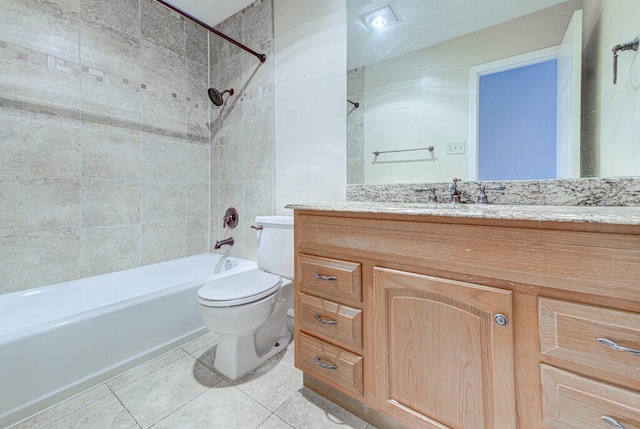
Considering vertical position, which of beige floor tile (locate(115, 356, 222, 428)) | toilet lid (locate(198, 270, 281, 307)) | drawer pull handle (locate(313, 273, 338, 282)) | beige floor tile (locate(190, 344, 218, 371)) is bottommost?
beige floor tile (locate(115, 356, 222, 428))

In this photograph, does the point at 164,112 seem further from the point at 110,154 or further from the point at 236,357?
the point at 236,357

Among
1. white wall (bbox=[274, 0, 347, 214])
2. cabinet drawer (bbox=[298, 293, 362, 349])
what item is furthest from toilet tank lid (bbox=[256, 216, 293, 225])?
cabinet drawer (bbox=[298, 293, 362, 349])

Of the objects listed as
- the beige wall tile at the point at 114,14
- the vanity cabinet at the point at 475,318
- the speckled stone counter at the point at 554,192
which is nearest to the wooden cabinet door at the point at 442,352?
the vanity cabinet at the point at 475,318

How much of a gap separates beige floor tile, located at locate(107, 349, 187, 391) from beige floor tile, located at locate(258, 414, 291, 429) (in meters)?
0.71

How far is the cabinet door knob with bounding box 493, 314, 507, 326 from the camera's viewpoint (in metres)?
0.69

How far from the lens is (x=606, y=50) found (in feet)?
3.24

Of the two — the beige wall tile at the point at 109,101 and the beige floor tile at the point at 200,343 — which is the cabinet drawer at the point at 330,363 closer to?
the beige floor tile at the point at 200,343

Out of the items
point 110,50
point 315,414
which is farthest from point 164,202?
point 315,414

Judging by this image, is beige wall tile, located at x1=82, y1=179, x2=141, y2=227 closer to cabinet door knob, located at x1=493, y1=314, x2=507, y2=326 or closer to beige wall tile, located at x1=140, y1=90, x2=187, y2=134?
beige wall tile, located at x1=140, y1=90, x2=187, y2=134

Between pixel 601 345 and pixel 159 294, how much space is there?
178cm

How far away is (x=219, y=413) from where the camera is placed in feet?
3.64

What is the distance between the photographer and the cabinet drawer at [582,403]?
0.58 metres

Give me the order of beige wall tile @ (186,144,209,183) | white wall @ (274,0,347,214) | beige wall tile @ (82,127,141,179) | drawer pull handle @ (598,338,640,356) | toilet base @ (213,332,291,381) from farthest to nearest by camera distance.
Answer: beige wall tile @ (186,144,209,183), beige wall tile @ (82,127,141,179), white wall @ (274,0,347,214), toilet base @ (213,332,291,381), drawer pull handle @ (598,338,640,356)

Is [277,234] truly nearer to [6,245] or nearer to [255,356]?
[255,356]
